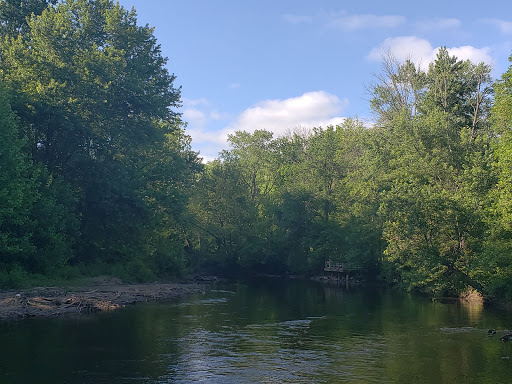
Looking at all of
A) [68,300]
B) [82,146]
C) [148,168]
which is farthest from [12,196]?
[148,168]

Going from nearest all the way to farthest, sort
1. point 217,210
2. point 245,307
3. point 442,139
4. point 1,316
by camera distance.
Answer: point 1,316 → point 245,307 → point 442,139 → point 217,210

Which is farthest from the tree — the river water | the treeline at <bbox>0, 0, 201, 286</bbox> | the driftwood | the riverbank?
the river water

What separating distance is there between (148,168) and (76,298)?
2518 centimetres

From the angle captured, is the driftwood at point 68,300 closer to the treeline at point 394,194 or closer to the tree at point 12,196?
the tree at point 12,196

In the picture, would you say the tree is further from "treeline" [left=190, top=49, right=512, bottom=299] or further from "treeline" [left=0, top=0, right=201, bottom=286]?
"treeline" [left=190, top=49, right=512, bottom=299]

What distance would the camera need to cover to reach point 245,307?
41.4 meters

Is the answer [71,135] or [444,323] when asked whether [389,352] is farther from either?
[71,135]

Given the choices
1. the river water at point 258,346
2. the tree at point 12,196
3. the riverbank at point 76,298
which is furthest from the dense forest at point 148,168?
the river water at point 258,346

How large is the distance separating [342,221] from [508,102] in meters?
42.0

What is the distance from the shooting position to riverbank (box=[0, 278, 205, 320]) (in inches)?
1282

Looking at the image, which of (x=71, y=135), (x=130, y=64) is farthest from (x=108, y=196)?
(x=130, y=64)

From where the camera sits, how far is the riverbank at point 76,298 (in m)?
32.6

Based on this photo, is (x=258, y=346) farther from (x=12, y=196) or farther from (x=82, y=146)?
(x=82, y=146)

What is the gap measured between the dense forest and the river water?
9.22 meters
